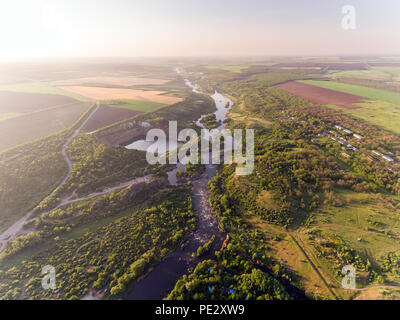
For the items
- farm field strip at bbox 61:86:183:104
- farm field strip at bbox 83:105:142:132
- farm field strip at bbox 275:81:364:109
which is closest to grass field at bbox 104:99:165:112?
farm field strip at bbox 83:105:142:132

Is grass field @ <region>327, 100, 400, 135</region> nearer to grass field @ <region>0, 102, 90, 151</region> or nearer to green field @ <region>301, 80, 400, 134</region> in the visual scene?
green field @ <region>301, 80, 400, 134</region>

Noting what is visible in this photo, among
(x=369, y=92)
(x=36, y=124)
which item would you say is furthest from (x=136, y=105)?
(x=369, y=92)

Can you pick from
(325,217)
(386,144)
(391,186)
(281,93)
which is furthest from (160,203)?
(281,93)

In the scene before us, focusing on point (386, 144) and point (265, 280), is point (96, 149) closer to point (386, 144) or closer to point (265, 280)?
point (265, 280)

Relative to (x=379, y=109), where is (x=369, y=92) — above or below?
above

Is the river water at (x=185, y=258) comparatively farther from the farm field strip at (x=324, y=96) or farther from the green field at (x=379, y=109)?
the farm field strip at (x=324, y=96)

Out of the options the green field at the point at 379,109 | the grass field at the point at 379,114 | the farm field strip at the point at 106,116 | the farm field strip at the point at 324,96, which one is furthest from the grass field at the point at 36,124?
the farm field strip at the point at 324,96

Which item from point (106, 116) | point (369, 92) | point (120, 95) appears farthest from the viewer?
point (369, 92)

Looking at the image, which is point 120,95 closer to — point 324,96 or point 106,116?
point 106,116
